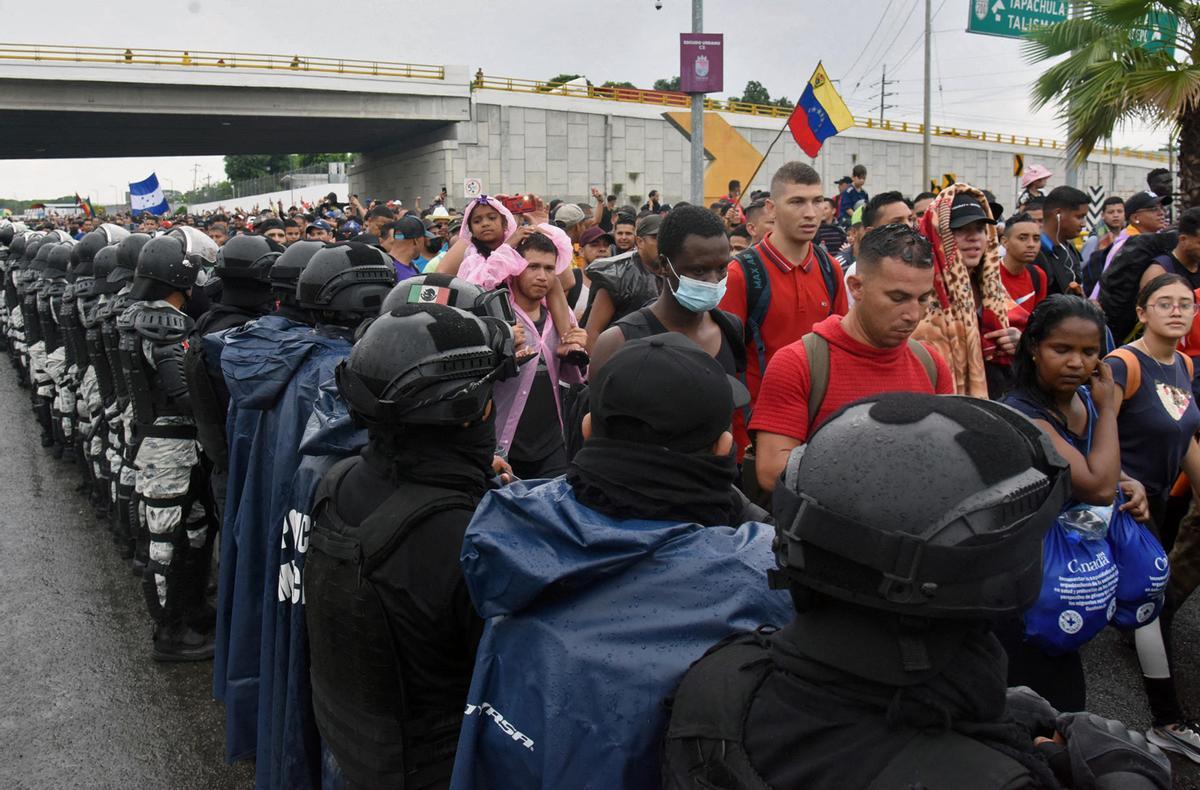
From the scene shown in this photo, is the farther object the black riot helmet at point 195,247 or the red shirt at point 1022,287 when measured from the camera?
the red shirt at point 1022,287

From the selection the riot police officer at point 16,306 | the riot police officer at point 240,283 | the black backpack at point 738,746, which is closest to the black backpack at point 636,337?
the riot police officer at point 240,283

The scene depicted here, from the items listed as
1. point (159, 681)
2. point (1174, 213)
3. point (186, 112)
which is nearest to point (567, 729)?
point (159, 681)

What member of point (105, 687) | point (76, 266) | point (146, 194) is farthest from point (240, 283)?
point (146, 194)

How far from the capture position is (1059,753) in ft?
4.49

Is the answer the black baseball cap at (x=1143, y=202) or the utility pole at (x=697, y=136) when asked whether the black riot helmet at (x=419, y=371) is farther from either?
the utility pole at (x=697, y=136)

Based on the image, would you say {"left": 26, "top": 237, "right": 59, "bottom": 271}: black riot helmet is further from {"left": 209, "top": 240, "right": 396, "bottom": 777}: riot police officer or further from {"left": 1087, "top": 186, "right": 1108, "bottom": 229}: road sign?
{"left": 1087, "top": 186, "right": 1108, "bottom": 229}: road sign

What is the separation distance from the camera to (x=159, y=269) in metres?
5.44

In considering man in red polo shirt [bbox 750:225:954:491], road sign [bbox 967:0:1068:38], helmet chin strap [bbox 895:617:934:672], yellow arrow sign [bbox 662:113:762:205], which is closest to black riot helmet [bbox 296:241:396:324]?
man in red polo shirt [bbox 750:225:954:491]

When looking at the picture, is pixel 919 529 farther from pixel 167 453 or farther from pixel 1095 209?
pixel 1095 209

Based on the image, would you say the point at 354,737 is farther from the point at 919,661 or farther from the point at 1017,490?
the point at 1017,490

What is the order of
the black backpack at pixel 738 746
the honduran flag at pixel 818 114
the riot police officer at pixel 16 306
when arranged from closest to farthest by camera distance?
the black backpack at pixel 738 746 → the riot police officer at pixel 16 306 → the honduran flag at pixel 818 114

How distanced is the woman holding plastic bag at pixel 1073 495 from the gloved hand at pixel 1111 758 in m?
1.79

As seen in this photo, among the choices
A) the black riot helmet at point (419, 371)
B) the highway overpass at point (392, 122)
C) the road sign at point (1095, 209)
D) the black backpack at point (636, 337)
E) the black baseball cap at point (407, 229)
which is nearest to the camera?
the black riot helmet at point (419, 371)

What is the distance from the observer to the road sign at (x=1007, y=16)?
70.4ft
